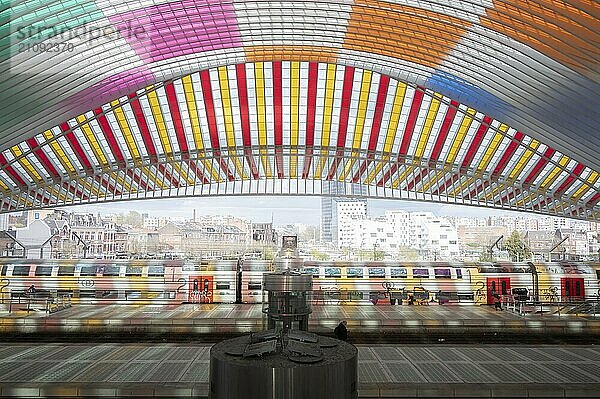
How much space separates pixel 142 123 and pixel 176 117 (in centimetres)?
239

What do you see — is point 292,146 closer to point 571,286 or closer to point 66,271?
point 66,271

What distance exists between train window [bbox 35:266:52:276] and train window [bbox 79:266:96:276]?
5.26 ft

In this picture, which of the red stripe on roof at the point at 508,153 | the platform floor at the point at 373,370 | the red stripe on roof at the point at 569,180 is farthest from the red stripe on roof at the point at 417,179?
the platform floor at the point at 373,370

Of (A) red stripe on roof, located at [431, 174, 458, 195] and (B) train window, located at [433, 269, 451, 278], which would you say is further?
(A) red stripe on roof, located at [431, 174, 458, 195]

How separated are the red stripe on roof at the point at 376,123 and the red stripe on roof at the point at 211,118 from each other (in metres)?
10.8

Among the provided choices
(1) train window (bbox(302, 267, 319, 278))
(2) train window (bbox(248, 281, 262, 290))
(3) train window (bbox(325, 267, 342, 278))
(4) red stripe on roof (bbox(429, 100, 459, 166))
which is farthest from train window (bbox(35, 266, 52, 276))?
(4) red stripe on roof (bbox(429, 100, 459, 166))

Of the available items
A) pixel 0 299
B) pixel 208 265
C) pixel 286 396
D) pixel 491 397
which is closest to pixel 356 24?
pixel 208 265

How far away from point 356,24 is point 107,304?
18039 mm

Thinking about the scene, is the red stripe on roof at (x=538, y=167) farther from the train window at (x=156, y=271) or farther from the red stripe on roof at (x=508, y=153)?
the train window at (x=156, y=271)

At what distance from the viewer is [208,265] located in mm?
27234

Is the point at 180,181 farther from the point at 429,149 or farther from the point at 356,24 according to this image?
the point at 356,24

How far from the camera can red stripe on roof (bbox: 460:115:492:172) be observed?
37.3 metres

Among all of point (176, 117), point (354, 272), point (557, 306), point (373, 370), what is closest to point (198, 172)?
point (176, 117)

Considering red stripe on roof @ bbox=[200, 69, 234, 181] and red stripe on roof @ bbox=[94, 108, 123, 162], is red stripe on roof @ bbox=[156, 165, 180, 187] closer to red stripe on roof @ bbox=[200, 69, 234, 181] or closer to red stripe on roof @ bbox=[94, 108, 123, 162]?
red stripe on roof @ bbox=[94, 108, 123, 162]
